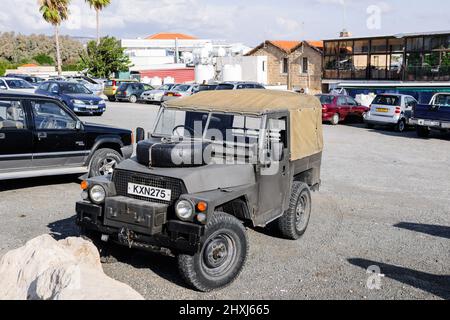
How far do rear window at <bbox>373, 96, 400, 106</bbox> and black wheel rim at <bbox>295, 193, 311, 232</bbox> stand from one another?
51.8 feet

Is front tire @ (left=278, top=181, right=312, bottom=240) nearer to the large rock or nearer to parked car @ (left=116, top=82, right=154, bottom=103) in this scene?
the large rock

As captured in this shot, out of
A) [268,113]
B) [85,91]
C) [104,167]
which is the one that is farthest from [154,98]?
[268,113]

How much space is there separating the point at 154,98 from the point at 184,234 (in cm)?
2822

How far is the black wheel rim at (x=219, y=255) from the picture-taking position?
5258 mm

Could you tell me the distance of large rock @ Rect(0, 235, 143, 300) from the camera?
4172 mm

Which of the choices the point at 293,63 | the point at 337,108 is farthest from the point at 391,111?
the point at 293,63

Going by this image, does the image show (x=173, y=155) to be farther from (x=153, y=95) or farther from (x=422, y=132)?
(x=153, y=95)

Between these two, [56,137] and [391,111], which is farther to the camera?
[391,111]

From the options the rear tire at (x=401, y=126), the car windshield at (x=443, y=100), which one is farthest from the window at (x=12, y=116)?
the rear tire at (x=401, y=126)

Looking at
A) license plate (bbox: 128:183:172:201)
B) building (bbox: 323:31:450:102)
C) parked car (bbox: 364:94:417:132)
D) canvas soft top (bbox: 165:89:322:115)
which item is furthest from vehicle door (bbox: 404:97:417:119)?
license plate (bbox: 128:183:172:201)

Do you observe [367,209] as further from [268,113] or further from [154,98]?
[154,98]

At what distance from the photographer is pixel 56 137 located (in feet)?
30.3

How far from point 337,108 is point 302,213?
17392 mm
